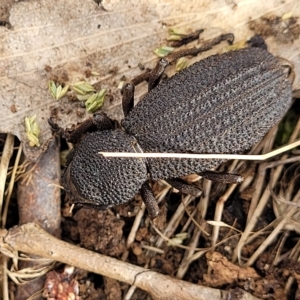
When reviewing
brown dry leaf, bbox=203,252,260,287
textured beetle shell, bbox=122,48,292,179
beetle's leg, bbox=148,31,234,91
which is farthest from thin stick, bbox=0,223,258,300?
beetle's leg, bbox=148,31,234,91

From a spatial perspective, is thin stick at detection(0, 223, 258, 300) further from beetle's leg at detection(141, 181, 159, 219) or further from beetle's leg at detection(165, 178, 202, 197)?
beetle's leg at detection(165, 178, 202, 197)

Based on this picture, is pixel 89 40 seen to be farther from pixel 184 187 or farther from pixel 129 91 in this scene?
pixel 184 187

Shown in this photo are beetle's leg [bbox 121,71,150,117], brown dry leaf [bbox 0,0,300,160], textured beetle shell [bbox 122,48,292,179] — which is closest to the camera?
textured beetle shell [bbox 122,48,292,179]

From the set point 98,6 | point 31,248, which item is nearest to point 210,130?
→ point 98,6

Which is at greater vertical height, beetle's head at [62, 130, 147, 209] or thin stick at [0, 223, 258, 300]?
beetle's head at [62, 130, 147, 209]

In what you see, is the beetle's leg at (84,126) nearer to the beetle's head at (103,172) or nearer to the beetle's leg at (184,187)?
the beetle's head at (103,172)
